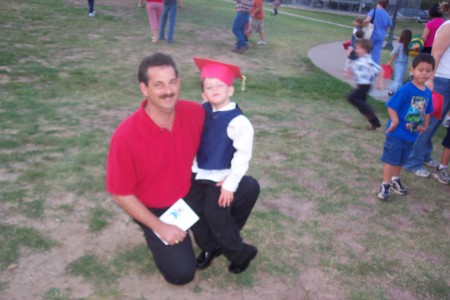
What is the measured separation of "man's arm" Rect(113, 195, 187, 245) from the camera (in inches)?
102

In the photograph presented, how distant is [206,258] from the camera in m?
3.12

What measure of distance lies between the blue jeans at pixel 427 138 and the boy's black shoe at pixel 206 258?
2935 mm

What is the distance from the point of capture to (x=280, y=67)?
9859 millimetres

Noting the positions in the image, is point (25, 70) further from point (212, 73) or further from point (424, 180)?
point (424, 180)

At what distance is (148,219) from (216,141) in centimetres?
67

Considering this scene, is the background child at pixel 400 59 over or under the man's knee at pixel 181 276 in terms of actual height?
over

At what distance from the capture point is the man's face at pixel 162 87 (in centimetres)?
255

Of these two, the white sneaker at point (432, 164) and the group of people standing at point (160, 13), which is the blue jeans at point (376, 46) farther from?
the group of people standing at point (160, 13)

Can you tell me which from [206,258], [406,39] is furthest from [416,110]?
[406,39]

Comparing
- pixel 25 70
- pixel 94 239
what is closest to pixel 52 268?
pixel 94 239

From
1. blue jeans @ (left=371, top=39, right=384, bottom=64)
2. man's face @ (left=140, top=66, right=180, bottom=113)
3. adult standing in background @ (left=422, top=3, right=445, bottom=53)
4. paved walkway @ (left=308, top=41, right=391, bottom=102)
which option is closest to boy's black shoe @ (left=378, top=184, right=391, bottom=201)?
man's face @ (left=140, top=66, right=180, bottom=113)

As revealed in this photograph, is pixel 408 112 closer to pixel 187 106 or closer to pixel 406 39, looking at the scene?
pixel 187 106

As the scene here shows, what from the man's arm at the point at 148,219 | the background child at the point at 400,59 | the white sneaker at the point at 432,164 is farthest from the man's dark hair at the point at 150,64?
the background child at the point at 400,59

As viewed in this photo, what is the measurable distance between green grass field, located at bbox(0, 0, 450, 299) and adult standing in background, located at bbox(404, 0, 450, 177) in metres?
0.20
